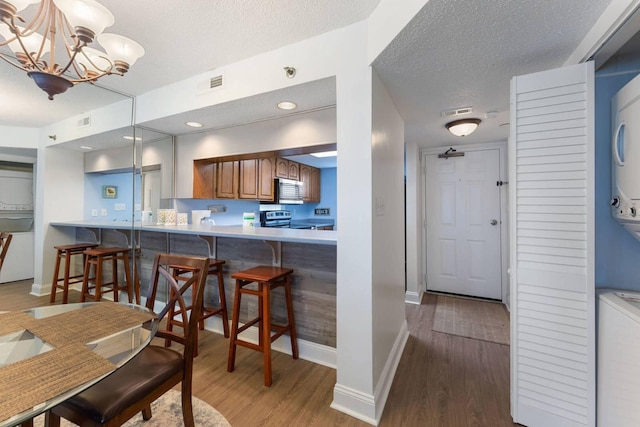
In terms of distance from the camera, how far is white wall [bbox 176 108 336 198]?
2177mm

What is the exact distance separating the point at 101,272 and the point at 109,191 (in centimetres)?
86

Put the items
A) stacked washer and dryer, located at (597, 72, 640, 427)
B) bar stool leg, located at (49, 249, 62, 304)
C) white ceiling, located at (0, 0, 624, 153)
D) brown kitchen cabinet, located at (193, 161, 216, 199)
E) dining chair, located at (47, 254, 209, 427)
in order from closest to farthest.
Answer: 1. dining chair, located at (47, 254, 209, 427)
2. stacked washer and dryer, located at (597, 72, 640, 427)
3. white ceiling, located at (0, 0, 624, 153)
4. bar stool leg, located at (49, 249, 62, 304)
5. brown kitchen cabinet, located at (193, 161, 216, 199)

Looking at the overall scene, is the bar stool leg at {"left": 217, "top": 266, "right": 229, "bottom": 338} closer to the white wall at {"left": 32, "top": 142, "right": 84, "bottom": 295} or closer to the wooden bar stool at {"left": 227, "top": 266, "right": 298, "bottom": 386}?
the wooden bar stool at {"left": 227, "top": 266, "right": 298, "bottom": 386}

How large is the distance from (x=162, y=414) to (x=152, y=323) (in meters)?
0.75

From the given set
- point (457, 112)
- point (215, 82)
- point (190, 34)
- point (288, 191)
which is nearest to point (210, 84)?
point (215, 82)

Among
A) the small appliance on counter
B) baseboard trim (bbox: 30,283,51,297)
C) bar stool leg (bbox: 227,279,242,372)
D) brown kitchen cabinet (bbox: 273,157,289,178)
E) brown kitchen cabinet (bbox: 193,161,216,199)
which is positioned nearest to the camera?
bar stool leg (bbox: 227,279,242,372)

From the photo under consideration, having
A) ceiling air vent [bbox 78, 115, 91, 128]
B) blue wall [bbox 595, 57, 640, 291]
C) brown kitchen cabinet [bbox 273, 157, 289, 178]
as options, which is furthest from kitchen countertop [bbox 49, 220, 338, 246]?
brown kitchen cabinet [bbox 273, 157, 289, 178]

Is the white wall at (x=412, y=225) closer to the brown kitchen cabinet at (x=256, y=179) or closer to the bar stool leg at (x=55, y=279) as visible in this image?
the brown kitchen cabinet at (x=256, y=179)

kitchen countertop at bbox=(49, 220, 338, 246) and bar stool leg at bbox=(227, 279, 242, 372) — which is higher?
kitchen countertop at bbox=(49, 220, 338, 246)

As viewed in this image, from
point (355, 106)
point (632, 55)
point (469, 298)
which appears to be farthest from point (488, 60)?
point (469, 298)

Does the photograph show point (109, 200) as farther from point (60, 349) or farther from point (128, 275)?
point (60, 349)

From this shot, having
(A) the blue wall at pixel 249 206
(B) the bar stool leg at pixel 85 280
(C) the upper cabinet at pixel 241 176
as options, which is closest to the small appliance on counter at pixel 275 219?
(A) the blue wall at pixel 249 206

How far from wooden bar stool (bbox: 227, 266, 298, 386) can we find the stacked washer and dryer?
1.78 metres

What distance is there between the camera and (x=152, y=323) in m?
1.23
